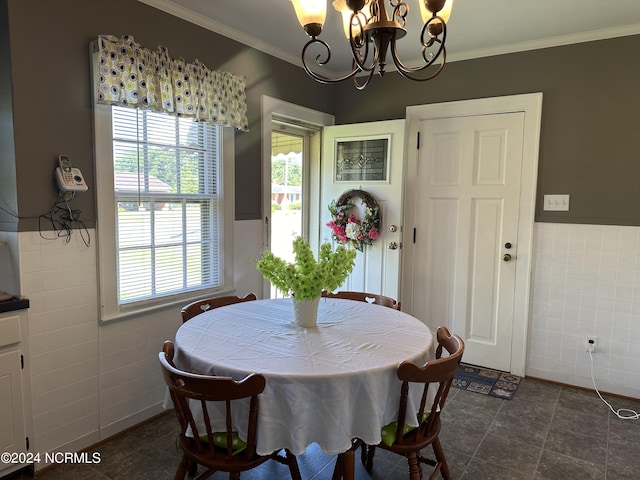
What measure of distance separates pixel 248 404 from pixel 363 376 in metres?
0.42

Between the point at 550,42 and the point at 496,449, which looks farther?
the point at 550,42

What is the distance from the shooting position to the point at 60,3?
2.07m

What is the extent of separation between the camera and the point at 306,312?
197cm

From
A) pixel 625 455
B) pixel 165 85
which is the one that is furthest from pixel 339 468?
pixel 165 85

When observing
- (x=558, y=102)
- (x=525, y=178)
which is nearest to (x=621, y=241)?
(x=525, y=178)

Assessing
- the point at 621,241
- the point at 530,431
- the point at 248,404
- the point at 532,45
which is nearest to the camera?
the point at 248,404

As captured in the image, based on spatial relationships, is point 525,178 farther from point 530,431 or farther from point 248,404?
point 248,404

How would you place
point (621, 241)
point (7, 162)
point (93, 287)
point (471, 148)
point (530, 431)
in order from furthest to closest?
1. point (471, 148)
2. point (621, 241)
3. point (530, 431)
4. point (93, 287)
5. point (7, 162)

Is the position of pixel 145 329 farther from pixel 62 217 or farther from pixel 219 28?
pixel 219 28

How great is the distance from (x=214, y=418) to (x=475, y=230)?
2.58 meters

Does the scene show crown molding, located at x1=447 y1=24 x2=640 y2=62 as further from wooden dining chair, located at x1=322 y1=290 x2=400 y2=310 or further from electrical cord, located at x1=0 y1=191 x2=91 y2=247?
electrical cord, located at x1=0 y1=191 x2=91 y2=247

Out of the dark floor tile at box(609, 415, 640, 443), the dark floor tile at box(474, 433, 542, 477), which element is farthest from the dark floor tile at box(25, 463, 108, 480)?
the dark floor tile at box(609, 415, 640, 443)

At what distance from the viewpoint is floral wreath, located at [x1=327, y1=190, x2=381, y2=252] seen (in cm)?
362

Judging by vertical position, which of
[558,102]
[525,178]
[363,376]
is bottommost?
[363,376]
